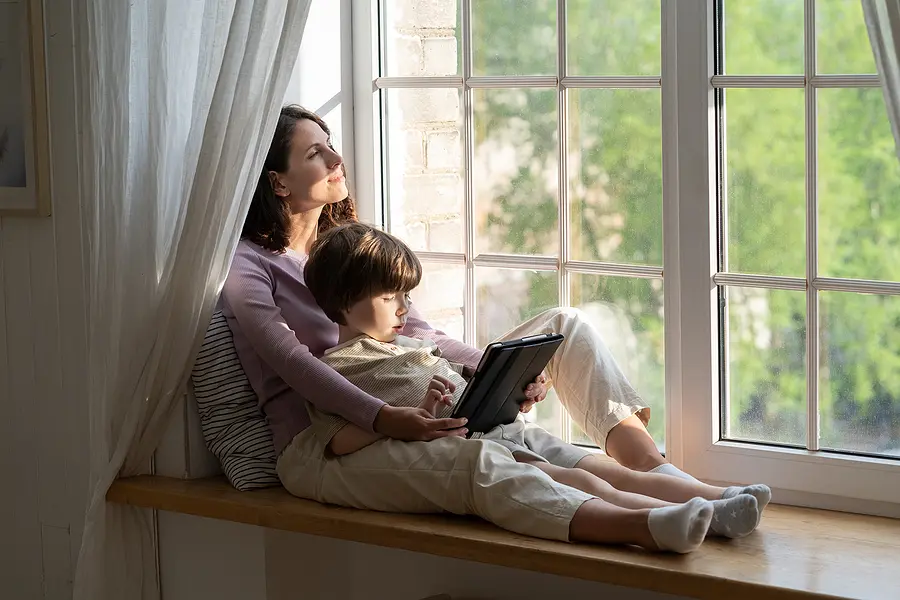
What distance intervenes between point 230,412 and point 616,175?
38.4 inches

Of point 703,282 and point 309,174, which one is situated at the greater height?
point 309,174

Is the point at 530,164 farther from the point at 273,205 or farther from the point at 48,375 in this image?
the point at 48,375

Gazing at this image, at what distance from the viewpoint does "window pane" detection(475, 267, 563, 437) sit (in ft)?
8.53

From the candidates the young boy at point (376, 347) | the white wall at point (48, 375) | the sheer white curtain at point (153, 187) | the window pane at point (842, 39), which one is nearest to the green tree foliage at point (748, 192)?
the window pane at point (842, 39)

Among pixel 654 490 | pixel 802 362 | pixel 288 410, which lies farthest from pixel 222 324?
pixel 802 362

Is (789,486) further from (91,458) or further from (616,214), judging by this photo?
(91,458)

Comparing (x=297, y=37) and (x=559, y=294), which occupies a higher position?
(x=297, y=37)

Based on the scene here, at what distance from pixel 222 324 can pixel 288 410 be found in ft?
0.78

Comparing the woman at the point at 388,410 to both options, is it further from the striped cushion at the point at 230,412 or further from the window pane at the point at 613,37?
the window pane at the point at 613,37

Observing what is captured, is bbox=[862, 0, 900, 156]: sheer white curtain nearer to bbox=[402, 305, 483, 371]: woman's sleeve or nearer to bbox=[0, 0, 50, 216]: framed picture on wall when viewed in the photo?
bbox=[402, 305, 483, 371]: woman's sleeve

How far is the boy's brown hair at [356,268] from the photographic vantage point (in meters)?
2.22

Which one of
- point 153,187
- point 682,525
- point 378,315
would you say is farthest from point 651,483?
point 153,187

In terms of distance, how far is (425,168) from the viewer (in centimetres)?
273

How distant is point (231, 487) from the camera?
237 centimetres
